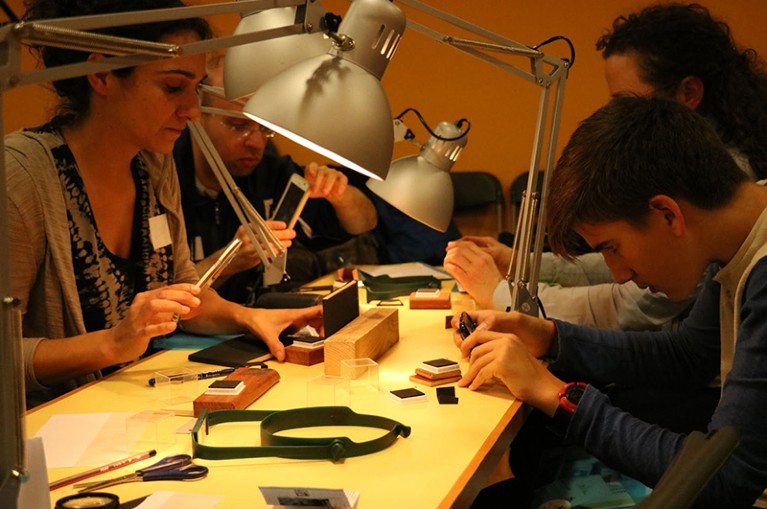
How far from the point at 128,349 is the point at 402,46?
3.51 metres

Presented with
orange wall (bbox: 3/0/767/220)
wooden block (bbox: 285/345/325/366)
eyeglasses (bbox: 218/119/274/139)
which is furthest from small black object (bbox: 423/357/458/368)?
orange wall (bbox: 3/0/767/220)

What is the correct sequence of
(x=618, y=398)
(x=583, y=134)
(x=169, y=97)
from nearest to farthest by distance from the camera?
1. (x=583, y=134)
2. (x=169, y=97)
3. (x=618, y=398)

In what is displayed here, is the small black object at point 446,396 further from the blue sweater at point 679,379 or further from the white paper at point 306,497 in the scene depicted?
the white paper at point 306,497

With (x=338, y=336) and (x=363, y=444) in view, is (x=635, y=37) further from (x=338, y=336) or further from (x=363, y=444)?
(x=363, y=444)

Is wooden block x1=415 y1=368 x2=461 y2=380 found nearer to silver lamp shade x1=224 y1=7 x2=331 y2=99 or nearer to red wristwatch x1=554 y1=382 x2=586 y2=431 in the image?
red wristwatch x1=554 y1=382 x2=586 y2=431

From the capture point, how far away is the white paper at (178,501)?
3.80ft

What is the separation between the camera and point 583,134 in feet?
5.09

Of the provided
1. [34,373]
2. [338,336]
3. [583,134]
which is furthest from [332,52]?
[34,373]

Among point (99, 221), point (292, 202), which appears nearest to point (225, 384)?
point (99, 221)

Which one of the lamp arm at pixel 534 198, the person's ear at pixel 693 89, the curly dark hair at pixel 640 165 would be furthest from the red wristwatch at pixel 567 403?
the person's ear at pixel 693 89

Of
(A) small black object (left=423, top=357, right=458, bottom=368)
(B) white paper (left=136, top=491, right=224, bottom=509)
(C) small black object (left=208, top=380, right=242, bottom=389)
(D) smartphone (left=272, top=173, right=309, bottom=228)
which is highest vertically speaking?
(D) smartphone (left=272, top=173, right=309, bottom=228)

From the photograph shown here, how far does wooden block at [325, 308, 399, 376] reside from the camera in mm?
1745

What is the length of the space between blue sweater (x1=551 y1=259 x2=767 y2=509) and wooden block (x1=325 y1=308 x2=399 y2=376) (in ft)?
1.27

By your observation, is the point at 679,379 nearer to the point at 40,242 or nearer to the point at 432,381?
the point at 432,381
